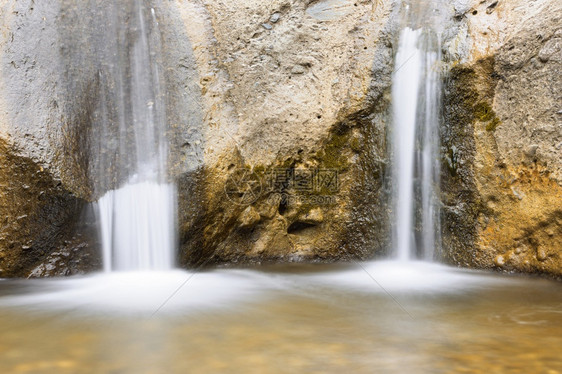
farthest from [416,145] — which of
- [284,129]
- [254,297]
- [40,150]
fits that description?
[40,150]

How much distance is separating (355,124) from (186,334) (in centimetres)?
324

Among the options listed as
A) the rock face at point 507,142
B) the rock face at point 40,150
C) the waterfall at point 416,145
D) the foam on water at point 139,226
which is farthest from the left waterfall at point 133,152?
the rock face at point 507,142

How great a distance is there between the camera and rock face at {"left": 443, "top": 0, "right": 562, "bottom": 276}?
406 centimetres

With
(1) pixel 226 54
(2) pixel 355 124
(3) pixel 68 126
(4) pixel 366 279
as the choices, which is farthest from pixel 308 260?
(3) pixel 68 126

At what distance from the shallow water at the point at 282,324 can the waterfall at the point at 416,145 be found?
0.66m

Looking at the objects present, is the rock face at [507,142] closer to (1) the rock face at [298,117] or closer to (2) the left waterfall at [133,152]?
(1) the rock face at [298,117]

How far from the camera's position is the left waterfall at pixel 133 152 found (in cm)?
442

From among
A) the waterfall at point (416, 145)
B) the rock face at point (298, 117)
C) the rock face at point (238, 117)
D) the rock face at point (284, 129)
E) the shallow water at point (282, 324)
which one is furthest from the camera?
the rock face at point (298, 117)

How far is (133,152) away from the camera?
4562mm

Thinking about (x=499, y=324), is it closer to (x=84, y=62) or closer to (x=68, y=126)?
(x=68, y=126)

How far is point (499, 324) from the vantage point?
2809 millimetres

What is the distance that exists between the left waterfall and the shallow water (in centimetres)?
34

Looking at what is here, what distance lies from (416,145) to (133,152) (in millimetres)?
3042

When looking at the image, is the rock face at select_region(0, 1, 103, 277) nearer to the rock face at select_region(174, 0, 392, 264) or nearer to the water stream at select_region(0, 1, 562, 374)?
the water stream at select_region(0, 1, 562, 374)
